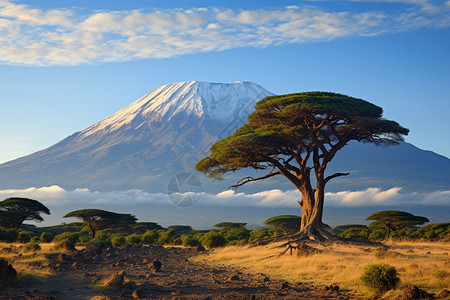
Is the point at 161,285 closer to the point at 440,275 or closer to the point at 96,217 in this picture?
the point at 440,275

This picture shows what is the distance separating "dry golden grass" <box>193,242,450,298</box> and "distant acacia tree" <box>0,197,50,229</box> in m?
28.4

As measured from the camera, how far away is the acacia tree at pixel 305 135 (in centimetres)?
2812

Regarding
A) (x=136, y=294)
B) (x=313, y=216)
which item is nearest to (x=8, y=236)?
(x=313, y=216)

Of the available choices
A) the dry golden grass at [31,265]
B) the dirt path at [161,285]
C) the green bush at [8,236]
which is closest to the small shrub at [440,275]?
the dirt path at [161,285]

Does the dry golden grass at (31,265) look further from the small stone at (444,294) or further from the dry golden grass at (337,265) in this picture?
the small stone at (444,294)

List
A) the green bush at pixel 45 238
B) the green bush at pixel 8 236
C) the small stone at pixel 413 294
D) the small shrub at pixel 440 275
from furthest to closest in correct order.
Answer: the green bush at pixel 45 238
the green bush at pixel 8 236
the small shrub at pixel 440 275
the small stone at pixel 413 294

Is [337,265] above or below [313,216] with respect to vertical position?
below

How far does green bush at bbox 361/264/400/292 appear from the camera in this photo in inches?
538

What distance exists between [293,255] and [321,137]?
1115 cm

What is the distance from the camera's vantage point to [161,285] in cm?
1514

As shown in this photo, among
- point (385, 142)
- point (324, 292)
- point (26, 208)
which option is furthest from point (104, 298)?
point (26, 208)

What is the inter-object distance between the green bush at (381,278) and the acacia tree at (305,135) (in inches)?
557

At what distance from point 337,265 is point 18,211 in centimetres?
3893

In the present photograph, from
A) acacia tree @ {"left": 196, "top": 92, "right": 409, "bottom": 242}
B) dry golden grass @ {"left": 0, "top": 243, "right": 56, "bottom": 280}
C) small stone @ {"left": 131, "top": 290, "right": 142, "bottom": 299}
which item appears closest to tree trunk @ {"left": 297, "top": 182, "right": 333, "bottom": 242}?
acacia tree @ {"left": 196, "top": 92, "right": 409, "bottom": 242}
